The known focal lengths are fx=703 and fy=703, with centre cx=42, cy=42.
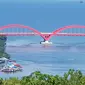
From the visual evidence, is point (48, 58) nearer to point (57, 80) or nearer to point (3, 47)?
point (3, 47)

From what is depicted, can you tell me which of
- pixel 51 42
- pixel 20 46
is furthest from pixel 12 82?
pixel 51 42

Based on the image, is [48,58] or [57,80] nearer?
[57,80]

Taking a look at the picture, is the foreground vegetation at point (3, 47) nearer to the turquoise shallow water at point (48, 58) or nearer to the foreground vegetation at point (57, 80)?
the turquoise shallow water at point (48, 58)

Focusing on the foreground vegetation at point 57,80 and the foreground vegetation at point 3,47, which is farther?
the foreground vegetation at point 3,47

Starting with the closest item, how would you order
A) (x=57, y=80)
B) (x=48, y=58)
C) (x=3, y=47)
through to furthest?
(x=57, y=80), (x=48, y=58), (x=3, y=47)

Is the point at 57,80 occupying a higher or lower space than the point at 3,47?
lower

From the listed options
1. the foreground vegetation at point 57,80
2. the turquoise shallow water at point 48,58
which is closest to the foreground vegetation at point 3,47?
the turquoise shallow water at point 48,58

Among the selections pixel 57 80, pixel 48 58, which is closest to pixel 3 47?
pixel 48 58

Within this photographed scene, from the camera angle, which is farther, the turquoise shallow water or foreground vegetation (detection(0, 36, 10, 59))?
foreground vegetation (detection(0, 36, 10, 59))

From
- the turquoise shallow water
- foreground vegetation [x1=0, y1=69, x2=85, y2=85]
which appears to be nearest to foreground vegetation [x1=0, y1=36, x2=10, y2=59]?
the turquoise shallow water

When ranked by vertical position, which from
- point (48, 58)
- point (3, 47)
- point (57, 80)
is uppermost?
point (3, 47)

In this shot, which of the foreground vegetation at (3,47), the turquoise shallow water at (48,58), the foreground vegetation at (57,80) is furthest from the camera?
the foreground vegetation at (3,47)

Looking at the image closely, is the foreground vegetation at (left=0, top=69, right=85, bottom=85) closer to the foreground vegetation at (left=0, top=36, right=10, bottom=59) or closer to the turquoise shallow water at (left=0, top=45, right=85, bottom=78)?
the turquoise shallow water at (left=0, top=45, right=85, bottom=78)
